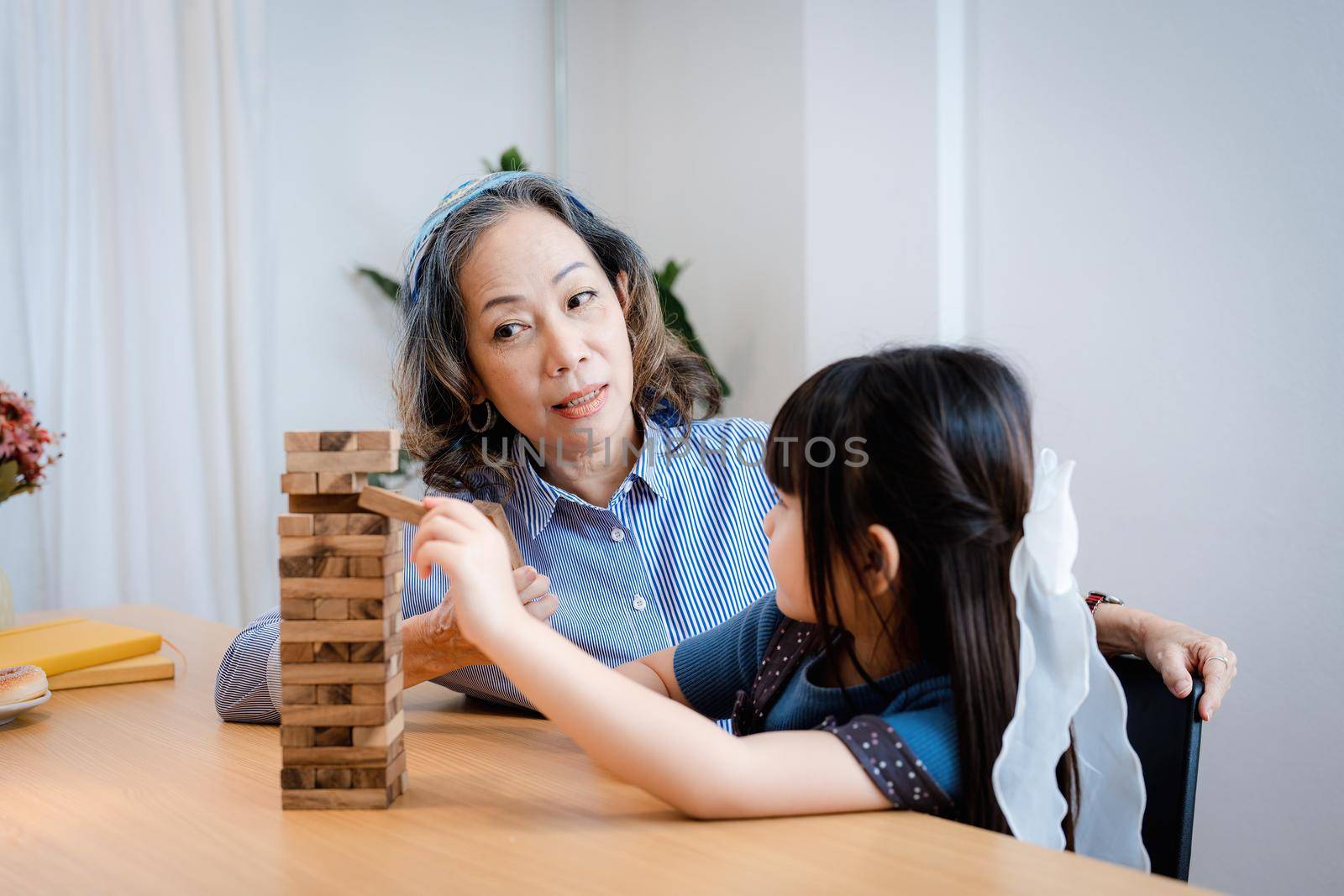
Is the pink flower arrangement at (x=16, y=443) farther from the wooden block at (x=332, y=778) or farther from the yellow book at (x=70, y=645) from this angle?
the wooden block at (x=332, y=778)

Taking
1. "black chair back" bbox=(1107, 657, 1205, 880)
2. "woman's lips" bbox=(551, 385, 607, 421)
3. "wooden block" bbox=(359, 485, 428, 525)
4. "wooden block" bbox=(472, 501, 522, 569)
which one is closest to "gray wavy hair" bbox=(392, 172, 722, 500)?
"woman's lips" bbox=(551, 385, 607, 421)

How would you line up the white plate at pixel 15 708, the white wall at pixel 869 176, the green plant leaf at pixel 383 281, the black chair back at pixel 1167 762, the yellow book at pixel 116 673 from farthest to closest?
the green plant leaf at pixel 383 281 < the white wall at pixel 869 176 < the yellow book at pixel 116 673 < the white plate at pixel 15 708 < the black chair back at pixel 1167 762

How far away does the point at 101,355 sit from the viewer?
2779 millimetres

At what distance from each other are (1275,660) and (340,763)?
1940 millimetres

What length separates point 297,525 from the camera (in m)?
0.81

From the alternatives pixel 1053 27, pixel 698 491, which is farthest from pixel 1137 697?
pixel 1053 27

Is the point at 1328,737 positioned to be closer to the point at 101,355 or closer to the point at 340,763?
the point at 340,763

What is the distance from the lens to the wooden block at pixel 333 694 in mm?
819

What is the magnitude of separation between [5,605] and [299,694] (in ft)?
3.78

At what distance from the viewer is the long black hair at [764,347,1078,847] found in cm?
83

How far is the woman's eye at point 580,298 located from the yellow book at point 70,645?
2.60ft

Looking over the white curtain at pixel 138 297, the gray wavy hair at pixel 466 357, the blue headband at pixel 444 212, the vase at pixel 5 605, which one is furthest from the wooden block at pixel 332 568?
the white curtain at pixel 138 297

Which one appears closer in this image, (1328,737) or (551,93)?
(1328,737)

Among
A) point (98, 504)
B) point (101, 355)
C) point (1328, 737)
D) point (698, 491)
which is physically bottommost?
point (1328, 737)
